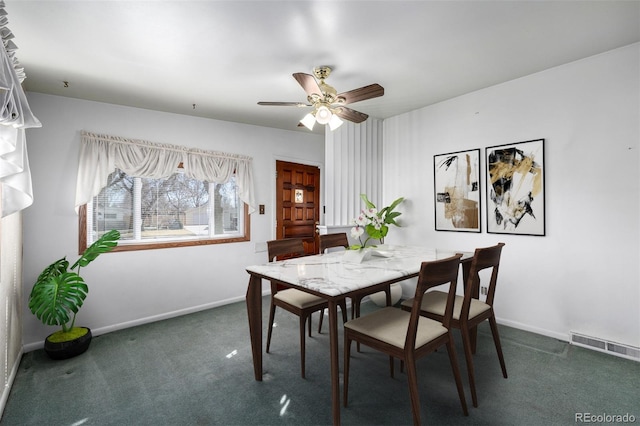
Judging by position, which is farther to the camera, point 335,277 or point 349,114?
point 349,114

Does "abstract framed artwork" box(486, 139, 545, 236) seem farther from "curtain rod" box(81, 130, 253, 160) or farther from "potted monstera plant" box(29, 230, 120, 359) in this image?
"potted monstera plant" box(29, 230, 120, 359)

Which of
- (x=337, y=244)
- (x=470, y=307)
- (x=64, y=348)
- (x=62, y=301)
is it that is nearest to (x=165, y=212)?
(x=62, y=301)

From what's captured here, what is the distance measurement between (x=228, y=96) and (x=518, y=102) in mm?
3008

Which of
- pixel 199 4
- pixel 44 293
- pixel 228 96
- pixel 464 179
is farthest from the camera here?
pixel 464 179

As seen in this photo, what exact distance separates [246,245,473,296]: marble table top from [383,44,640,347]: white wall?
111cm

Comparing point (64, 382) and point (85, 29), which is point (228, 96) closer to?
point (85, 29)

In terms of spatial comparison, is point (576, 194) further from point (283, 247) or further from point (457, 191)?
point (283, 247)

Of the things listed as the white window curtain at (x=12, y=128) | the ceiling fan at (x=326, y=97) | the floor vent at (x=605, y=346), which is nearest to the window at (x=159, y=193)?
the white window curtain at (x=12, y=128)

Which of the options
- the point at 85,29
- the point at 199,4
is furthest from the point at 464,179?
the point at 85,29

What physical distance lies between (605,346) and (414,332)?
219 centimetres

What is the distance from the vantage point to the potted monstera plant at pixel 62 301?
246cm

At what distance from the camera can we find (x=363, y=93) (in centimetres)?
238

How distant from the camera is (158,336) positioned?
3096 mm

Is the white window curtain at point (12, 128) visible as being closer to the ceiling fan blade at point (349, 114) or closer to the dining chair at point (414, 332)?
the ceiling fan blade at point (349, 114)
